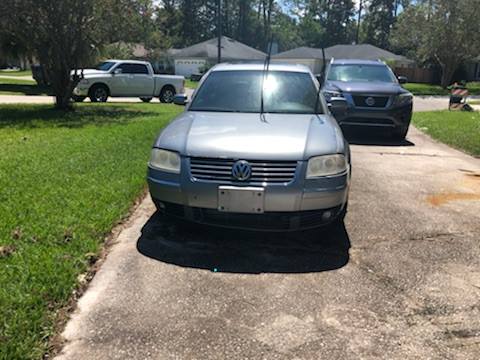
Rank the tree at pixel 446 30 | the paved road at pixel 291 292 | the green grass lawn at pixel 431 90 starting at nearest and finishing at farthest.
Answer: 1. the paved road at pixel 291 292
2. the green grass lawn at pixel 431 90
3. the tree at pixel 446 30

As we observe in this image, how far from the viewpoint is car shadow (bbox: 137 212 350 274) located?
3898mm

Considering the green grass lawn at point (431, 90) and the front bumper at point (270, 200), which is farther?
the green grass lawn at point (431, 90)

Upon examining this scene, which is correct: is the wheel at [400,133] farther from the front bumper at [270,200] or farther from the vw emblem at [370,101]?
the front bumper at [270,200]

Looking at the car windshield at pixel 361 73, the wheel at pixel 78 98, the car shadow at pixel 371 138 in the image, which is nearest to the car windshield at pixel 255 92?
the car shadow at pixel 371 138

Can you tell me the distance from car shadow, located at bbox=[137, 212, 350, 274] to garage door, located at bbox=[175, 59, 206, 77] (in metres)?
48.4

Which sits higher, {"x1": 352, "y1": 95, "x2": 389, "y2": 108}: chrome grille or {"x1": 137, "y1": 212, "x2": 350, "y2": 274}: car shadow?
{"x1": 352, "y1": 95, "x2": 389, "y2": 108}: chrome grille

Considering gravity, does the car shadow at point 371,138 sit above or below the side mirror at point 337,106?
below

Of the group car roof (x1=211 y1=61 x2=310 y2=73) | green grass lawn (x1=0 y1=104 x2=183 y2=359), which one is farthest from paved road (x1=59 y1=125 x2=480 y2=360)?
car roof (x1=211 y1=61 x2=310 y2=73)

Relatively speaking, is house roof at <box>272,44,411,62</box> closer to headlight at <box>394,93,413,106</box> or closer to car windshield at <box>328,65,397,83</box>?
car windshield at <box>328,65,397,83</box>

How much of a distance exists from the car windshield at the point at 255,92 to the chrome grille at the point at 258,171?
132 cm

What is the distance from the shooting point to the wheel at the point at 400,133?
33.4 feet

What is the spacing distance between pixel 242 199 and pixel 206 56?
4957 cm

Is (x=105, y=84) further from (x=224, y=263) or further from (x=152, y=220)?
(x=224, y=263)

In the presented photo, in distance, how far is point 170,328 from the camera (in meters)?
2.97
